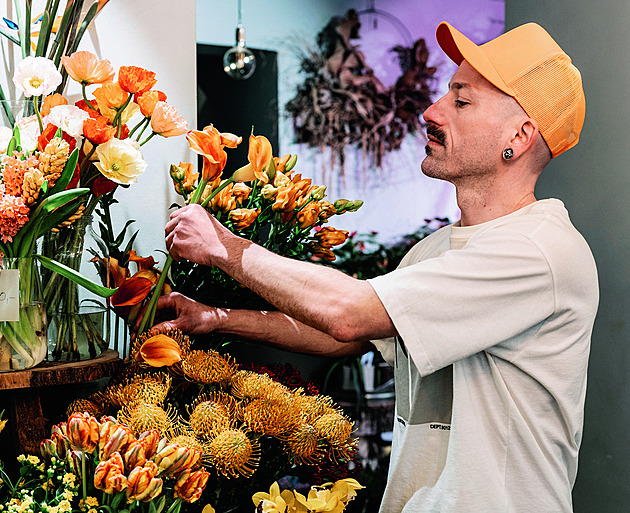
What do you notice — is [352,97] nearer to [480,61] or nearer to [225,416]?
[480,61]

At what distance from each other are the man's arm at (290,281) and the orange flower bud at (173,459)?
33cm

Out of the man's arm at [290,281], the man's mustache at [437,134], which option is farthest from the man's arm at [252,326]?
the man's mustache at [437,134]

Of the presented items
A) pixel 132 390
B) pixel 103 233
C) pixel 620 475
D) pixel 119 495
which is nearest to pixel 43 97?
pixel 103 233

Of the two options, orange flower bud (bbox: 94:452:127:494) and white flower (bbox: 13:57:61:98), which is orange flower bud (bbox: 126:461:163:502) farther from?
white flower (bbox: 13:57:61:98)

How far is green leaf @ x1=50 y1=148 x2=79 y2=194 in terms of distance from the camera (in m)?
0.86

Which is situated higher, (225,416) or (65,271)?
(65,271)

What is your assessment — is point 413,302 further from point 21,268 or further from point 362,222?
point 362,222

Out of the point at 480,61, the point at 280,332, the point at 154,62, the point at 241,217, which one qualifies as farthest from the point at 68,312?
the point at 480,61

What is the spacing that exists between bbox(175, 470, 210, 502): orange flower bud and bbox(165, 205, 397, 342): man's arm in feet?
1.08

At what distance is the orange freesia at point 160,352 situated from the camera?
3.20 ft

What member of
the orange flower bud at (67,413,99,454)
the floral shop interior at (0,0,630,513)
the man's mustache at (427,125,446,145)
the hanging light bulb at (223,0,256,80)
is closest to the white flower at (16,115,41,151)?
the floral shop interior at (0,0,630,513)

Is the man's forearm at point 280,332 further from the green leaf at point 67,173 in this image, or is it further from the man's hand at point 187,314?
the green leaf at point 67,173

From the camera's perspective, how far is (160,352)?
0.98 m

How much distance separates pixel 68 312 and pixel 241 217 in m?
0.32
